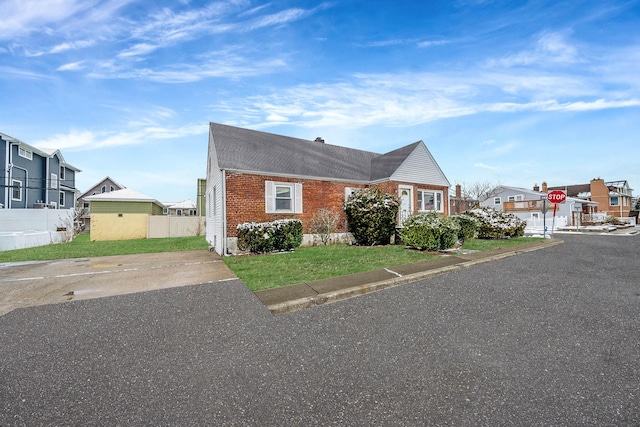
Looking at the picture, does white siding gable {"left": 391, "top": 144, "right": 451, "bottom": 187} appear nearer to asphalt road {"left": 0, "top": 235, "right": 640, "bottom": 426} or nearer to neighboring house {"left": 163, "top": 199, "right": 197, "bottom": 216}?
asphalt road {"left": 0, "top": 235, "right": 640, "bottom": 426}

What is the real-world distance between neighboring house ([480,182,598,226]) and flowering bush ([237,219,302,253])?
95.5 feet

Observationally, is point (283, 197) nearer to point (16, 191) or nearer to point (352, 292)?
point (352, 292)

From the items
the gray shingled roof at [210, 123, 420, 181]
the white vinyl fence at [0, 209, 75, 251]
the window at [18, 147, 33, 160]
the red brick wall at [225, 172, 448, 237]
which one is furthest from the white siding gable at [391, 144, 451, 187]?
the window at [18, 147, 33, 160]

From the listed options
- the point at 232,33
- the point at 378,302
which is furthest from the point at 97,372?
the point at 232,33

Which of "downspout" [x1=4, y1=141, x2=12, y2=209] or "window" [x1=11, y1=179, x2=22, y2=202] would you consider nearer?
"downspout" [x1=4, y1=141, x2=12, y2=209]

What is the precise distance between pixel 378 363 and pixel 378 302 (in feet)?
6.41

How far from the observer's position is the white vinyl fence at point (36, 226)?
1403 cm

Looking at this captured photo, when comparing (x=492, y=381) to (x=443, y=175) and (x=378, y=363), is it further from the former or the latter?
(x=443, y=175)

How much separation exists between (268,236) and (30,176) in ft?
86.7

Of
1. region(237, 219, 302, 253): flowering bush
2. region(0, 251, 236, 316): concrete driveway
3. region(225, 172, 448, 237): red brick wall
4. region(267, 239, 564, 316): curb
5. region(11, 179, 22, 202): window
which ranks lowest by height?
region(0, 251, 236, 316): concrete driveway

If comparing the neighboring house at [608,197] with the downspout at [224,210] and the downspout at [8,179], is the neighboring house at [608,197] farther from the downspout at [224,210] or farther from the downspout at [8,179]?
the downspout at [8,179]

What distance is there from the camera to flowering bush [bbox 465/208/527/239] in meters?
15.1

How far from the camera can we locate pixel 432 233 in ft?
33.4

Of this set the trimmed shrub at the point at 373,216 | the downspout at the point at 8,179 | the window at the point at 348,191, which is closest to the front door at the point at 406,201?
the trimmed shrub at the point at 373,216
